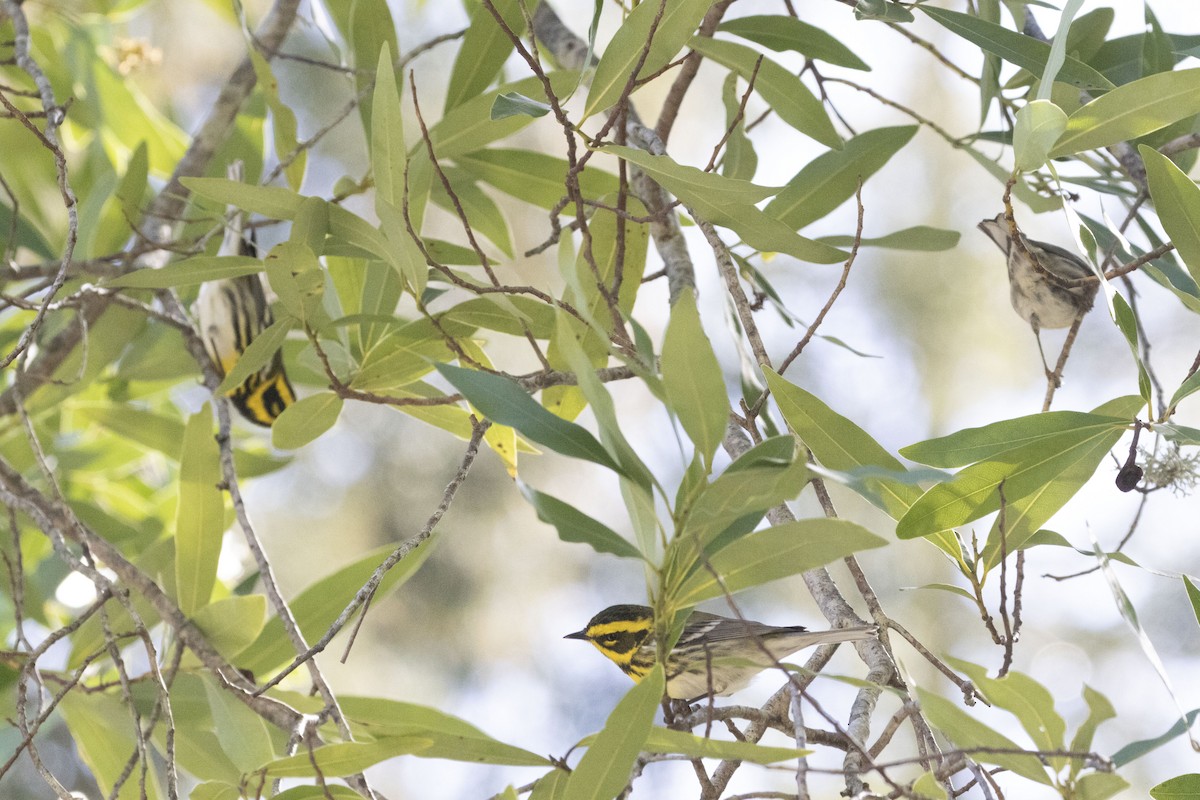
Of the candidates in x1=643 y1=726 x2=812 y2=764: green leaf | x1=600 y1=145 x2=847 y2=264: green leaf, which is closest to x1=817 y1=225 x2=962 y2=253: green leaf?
x1=600 y1=145 x2=847 y2=264: green leaf

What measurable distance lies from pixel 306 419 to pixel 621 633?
0.67 m

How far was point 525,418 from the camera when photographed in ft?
2.84

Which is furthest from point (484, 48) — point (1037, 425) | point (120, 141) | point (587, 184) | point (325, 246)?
point (120, 141)

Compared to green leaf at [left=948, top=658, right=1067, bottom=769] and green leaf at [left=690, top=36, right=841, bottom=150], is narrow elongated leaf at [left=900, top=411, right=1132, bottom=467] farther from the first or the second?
green leaf at [left=690, top=36, right=841, bottom=150]

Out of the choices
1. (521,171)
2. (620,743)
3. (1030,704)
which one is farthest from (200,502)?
(1030,704)

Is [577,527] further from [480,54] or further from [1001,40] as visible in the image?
[480,54]

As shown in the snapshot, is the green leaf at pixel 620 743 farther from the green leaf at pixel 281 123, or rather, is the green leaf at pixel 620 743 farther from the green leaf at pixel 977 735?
the green leaf at pixel 281 123

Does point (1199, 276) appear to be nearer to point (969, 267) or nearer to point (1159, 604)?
point (969, 267)

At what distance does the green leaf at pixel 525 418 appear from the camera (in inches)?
33.4

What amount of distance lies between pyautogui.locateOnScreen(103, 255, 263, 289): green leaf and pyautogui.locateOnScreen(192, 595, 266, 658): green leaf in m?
0.42

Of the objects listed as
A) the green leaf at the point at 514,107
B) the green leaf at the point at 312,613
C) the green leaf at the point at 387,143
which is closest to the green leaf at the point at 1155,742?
the green leaf at the point at 514,107

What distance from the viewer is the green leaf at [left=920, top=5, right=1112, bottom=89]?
1174mm

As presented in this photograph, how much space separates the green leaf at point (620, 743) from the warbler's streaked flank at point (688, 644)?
657 mm

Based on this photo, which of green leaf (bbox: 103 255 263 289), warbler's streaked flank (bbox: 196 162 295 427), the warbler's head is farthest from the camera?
warbler's streaked flank (bbox: 196 162 295 427)
